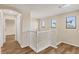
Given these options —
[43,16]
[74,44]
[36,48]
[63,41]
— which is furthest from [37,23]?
[74,44]

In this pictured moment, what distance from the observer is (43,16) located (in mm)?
1833

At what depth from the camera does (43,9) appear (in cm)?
177

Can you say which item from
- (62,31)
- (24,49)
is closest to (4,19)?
(24,49)

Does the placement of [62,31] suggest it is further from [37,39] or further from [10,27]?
[10,27]

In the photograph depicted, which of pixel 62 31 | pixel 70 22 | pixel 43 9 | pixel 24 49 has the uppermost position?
pixel 43 9

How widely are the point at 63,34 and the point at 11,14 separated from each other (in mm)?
1173

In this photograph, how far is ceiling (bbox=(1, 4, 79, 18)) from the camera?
5.65 ft

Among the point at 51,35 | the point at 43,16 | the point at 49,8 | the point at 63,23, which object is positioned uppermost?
the point at 49,8

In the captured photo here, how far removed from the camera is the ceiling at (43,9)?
1.72 meters

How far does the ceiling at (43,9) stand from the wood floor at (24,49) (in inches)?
A: 25.0

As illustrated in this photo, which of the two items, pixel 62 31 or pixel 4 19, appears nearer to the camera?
pixel 4 19

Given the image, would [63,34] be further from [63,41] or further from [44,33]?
[44,33]

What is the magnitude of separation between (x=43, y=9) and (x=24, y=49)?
916mm

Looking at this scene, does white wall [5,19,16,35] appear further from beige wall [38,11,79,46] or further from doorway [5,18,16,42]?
beige wall [38,11,79,46]
